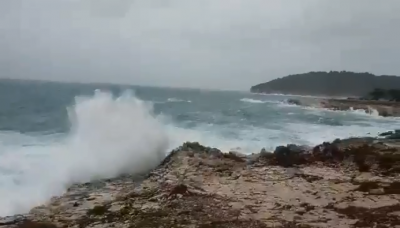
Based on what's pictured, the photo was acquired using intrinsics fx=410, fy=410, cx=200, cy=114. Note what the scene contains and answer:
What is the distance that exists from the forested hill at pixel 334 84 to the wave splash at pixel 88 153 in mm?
119517

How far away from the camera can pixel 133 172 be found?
504 inches

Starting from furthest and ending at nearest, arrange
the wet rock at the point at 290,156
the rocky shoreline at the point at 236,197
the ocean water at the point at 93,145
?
the wet rock at the point at 290,156 → the ocean water at the point at 93,145 → the rocky shoreline at the point at 236,197

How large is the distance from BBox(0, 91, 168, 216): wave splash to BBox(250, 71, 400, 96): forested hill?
119517 millimetres

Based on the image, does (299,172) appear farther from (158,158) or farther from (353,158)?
(158,158)

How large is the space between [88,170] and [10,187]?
7.98ft

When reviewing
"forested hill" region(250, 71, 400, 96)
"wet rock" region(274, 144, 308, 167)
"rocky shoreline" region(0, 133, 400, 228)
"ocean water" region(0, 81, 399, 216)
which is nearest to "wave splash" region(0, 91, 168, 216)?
"ocean water" region(0, 81, 399, 216)

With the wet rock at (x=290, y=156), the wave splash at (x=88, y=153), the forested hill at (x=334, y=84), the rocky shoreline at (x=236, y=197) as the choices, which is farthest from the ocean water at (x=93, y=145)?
the forested hill at (x=334, y=84)

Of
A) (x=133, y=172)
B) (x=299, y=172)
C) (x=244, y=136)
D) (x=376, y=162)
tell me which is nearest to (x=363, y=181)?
(x=299, y=172)

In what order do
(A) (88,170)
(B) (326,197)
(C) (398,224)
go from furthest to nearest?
1. (A) (88,170)
2. (B) (326,197)
3. (C) (398,224)

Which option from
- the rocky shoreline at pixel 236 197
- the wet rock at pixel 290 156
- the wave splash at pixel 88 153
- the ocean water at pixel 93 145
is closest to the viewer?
the rocky shoreline at pixel 236 197

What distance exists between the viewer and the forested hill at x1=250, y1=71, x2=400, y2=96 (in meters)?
137

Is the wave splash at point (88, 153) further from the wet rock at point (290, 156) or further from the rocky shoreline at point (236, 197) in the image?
the wet rock at point (290, 156)

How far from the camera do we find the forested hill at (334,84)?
137250mm

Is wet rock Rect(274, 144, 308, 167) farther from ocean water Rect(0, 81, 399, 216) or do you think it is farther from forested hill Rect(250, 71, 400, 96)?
forested hill Rect(250, 71, 400, 96)
